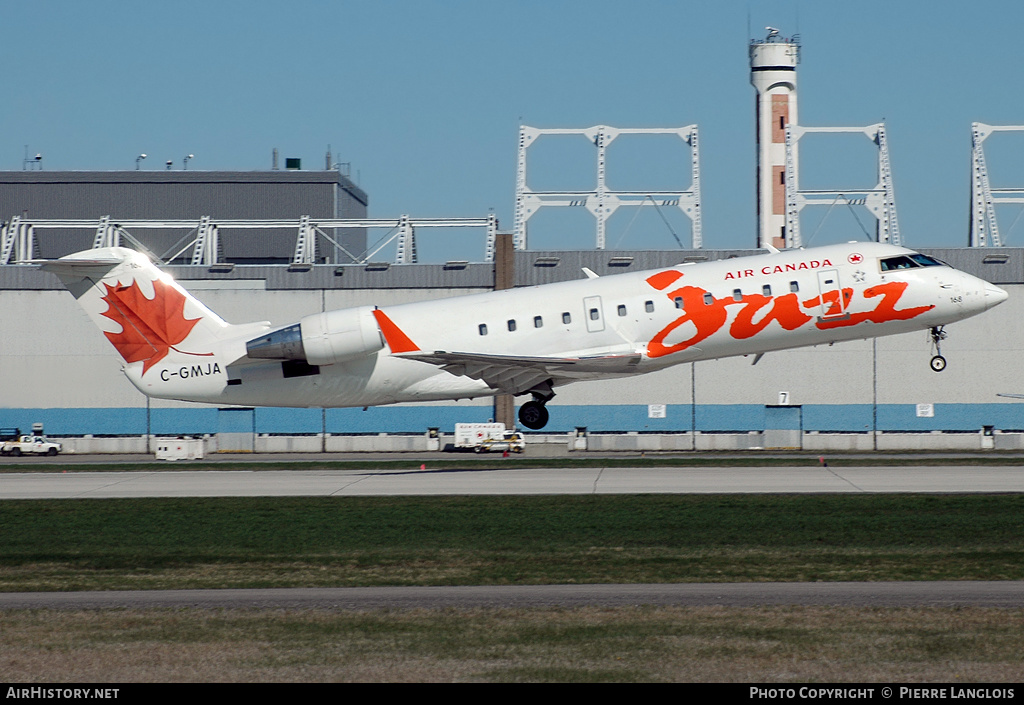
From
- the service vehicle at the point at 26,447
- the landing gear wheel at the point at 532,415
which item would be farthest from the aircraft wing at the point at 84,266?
the service vehicle at the point at 26,447

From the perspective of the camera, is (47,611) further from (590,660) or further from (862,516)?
(862,516)

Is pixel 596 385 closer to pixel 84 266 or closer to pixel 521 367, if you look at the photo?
pixel 521 367

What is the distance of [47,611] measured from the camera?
18625 millimetres

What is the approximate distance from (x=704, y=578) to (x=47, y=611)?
10946 mm

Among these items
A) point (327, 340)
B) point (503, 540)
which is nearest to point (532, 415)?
point (327, 340)

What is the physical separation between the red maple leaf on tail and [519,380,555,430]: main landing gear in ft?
35.5

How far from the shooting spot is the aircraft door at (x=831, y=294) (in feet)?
112

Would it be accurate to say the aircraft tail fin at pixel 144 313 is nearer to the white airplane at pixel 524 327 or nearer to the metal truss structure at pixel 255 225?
the white airplane at pixel 524 327

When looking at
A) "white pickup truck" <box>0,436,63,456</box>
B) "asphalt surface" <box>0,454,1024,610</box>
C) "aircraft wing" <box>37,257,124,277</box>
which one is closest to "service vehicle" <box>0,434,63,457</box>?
"white pickup truck" <box>0,436,63,456</box>

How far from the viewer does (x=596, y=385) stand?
68.6 metres

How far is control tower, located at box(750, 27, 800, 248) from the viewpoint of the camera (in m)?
89.2

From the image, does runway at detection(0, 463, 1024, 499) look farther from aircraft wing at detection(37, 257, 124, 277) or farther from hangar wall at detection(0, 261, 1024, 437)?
hangar wall at detection(0, 261, 1024, 437)

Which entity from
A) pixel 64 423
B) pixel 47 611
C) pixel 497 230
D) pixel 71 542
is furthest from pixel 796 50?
pixel 47 611
